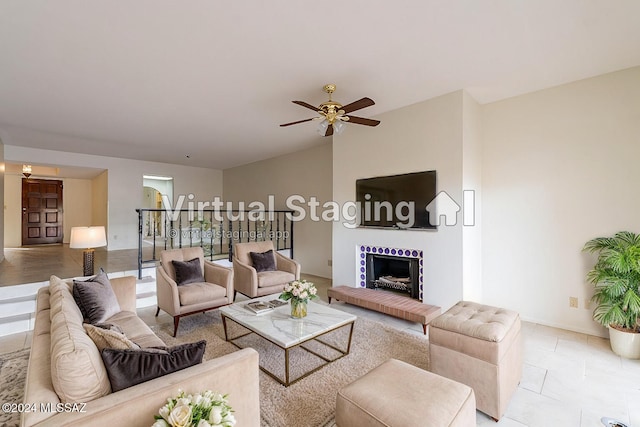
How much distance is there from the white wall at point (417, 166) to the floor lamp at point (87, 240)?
3.33m

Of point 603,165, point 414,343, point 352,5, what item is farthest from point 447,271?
point 352,5

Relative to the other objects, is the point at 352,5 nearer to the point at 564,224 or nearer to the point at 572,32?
the point at 572,32

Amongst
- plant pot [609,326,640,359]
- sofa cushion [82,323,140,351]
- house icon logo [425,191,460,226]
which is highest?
house icon logo [425,191,460,226]

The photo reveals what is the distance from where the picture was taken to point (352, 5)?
6.73ft

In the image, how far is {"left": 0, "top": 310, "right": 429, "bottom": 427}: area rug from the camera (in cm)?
197

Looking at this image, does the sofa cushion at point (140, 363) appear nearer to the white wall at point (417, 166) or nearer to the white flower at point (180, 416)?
the white flower at point (180, 416)

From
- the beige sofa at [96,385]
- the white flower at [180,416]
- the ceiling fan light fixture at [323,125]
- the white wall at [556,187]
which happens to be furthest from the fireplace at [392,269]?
the white flower at [180,416]

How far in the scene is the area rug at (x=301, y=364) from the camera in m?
1.97

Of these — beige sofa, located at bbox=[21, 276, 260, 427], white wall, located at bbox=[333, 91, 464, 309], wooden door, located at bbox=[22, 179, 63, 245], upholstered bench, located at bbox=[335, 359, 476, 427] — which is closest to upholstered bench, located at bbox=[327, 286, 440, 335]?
white wall, located at bbox=[333, 91, 464, 309]

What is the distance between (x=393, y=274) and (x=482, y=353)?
2416 mm

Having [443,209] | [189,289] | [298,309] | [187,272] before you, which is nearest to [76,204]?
[187,272]

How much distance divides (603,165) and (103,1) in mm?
4875

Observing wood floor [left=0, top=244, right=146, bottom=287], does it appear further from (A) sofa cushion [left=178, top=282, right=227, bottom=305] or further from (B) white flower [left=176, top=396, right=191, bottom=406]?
(B) white flower [left=176, top=396, right=191, bottom=406]

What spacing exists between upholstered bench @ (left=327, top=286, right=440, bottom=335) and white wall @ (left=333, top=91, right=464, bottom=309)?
278 millimetres
